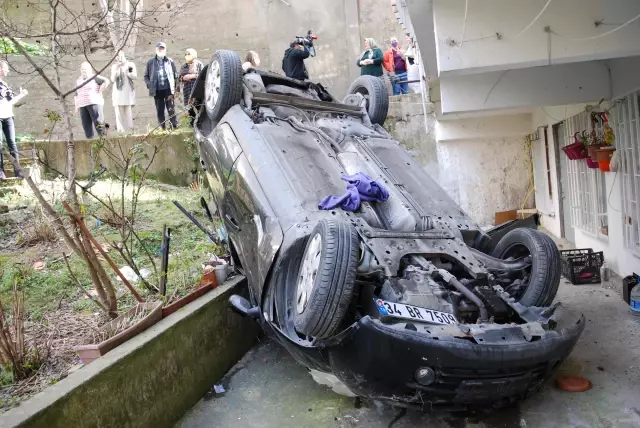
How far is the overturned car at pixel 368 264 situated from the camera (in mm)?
3176

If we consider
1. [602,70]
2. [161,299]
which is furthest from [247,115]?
[602,70]

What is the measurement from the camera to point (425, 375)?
312 centimetres

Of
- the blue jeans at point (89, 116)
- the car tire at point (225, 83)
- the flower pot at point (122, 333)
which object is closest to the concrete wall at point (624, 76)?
the car tire at point (225, 83)

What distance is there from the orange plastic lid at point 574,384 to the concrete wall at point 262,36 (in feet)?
35.2

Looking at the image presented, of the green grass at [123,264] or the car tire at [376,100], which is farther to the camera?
the car tire at [376,100]

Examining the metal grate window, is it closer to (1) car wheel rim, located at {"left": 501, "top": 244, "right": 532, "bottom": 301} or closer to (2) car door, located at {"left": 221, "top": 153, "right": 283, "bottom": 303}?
(1) car wheel rim, located at {"left": 501, "top": 244, "right": 532, "bottom": 301}

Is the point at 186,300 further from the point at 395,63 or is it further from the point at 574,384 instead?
the point at 395,63

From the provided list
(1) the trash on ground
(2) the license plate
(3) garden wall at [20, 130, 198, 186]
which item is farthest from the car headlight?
(3) garden wall at [20, 130, 198, 186]

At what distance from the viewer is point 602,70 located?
21.2ft

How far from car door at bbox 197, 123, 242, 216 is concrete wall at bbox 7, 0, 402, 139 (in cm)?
813

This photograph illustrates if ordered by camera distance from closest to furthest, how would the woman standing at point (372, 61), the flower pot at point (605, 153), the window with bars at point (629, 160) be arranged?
the window with bars at point (629, 160) → the flower pot at point (605, 153) → the woman standing at point (372, 61)

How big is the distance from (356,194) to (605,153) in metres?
3.89

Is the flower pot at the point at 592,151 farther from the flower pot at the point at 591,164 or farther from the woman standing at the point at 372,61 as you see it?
the woman standing at the point at 372,61

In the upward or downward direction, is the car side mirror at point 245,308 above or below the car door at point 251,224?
below
